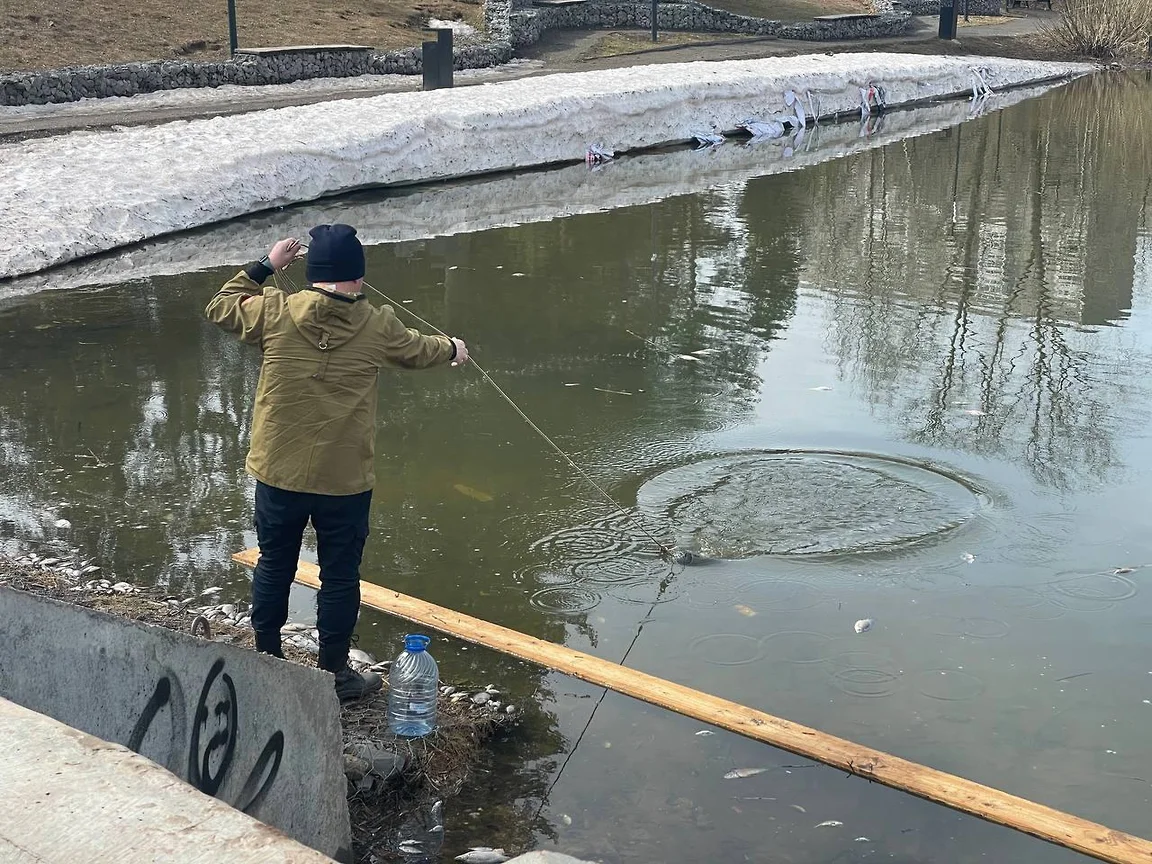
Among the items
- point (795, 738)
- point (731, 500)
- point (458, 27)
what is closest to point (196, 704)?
point (795, 738)

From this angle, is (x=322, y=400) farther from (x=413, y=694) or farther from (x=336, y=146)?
(x=336, y=146)

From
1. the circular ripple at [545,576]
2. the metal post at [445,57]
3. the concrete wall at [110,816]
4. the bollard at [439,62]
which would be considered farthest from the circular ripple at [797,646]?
the metal post at [445,57]

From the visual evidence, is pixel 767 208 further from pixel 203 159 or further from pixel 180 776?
pixel 180 776

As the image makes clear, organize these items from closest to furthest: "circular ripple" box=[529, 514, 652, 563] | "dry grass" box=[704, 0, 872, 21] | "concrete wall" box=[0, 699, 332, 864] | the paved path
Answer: "concrete wall" box=[0, 699, 332, 864]
"circular ripple" box=[529, 514, 652, 563]
the paved path
"dry grass" box=[704, 0, 872, 21]

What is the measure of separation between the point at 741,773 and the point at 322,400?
7.32ft

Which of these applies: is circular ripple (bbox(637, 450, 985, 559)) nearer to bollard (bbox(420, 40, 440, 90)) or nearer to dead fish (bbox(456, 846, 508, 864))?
dead fish (bbox(456, 846, 508, 864))

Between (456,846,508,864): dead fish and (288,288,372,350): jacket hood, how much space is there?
6.53 feet

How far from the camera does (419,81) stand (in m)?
31.0

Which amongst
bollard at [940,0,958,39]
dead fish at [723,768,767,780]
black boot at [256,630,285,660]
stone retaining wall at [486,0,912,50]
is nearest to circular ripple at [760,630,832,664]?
dead fish at [723,768,767,780]

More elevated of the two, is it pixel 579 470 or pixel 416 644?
pixel 416 644

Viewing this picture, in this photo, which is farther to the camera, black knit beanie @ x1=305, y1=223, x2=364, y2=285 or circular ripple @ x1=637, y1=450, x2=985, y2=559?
circular ripple @ x1=637, y1=450, x2=985, y2=559

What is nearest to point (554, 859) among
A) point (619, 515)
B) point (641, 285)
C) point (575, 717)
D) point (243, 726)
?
point (243, 726)

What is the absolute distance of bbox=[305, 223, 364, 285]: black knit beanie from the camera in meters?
5.40

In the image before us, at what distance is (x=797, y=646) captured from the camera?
6750 mm
